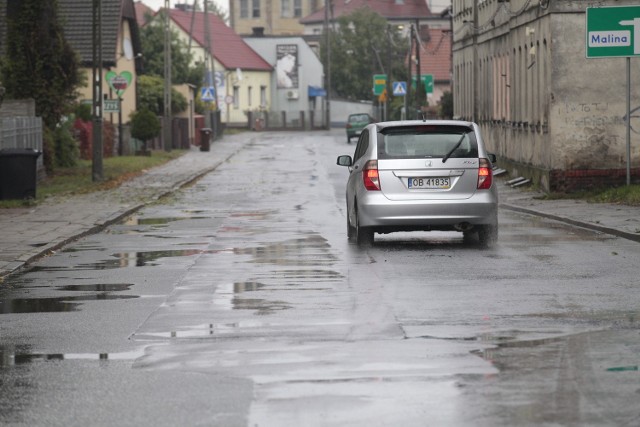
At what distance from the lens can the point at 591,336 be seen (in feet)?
34.6

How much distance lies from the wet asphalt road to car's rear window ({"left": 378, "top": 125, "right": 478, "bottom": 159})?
48.1 inches

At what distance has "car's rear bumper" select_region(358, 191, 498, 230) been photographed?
1861 cm

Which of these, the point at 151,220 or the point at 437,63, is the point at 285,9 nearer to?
the point at 437,63

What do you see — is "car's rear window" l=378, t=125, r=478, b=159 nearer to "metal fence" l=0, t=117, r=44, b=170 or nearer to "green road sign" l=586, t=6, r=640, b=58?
"green road sign" l=586, t=6, r=640, b=58

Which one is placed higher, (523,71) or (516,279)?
(523,71)

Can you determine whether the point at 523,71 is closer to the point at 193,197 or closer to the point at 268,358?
the point at 193,197

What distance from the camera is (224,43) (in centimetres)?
11994

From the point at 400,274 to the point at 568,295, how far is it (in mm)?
2576

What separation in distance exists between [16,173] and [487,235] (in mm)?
13513

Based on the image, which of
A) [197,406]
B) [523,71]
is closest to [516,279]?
[197,406]

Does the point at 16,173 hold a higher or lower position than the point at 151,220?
higher

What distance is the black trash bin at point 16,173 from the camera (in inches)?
1158

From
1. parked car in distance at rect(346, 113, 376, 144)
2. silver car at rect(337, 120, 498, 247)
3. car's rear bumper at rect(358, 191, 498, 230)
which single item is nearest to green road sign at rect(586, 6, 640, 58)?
silver car at rect(337, 120, 498, 247)

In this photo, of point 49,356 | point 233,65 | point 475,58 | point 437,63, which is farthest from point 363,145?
point 437,63
